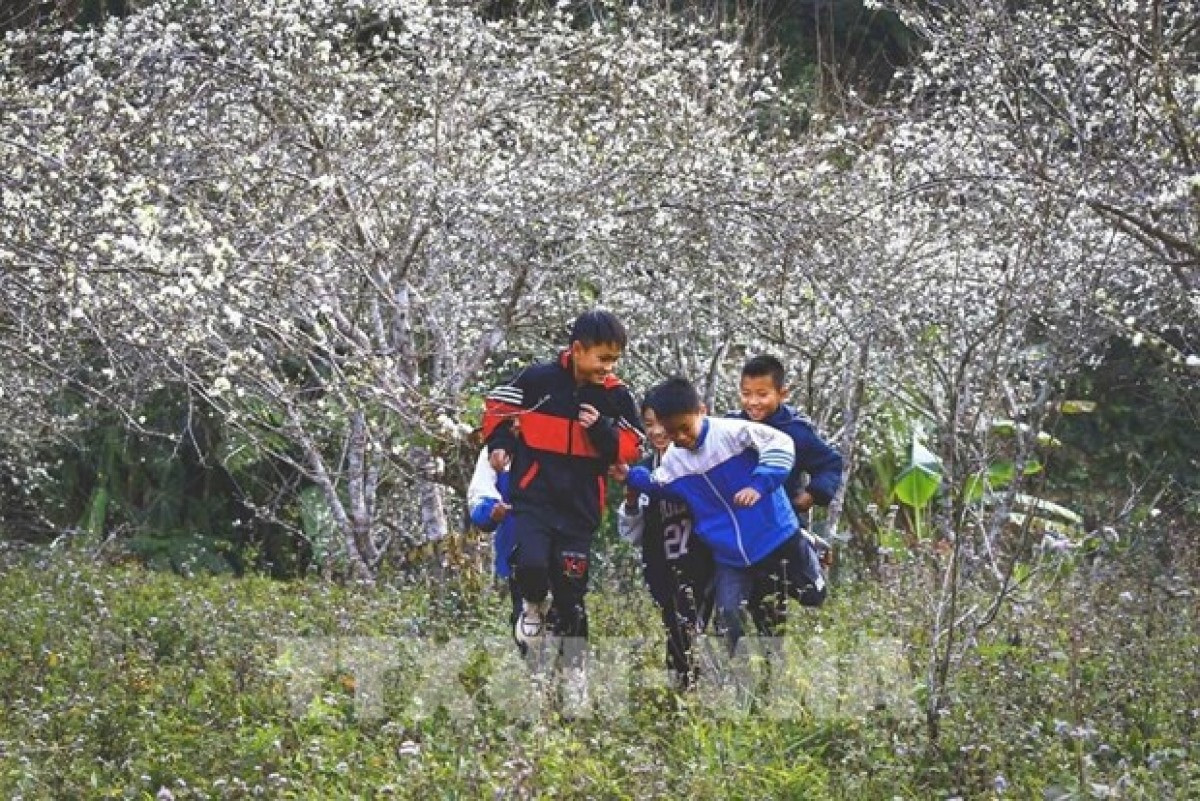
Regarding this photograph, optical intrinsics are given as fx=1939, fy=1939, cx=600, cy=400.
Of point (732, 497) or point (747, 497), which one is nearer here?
point (747, 497)

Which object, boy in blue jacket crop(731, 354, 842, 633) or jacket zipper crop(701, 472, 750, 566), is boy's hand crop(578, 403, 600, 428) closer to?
jacket zipper crop(701, 472, 750, 566)

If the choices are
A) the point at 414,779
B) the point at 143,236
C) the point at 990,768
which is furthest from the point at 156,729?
the point at 990,768

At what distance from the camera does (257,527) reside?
1686 centimetres

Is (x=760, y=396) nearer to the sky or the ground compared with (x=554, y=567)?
nearer to the sky

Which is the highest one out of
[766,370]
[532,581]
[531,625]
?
[766,370]

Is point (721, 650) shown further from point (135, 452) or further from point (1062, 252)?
point (135, 452)

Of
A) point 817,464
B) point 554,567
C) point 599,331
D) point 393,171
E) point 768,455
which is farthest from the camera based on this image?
point 393,171

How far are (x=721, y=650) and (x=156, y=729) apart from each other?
195cm

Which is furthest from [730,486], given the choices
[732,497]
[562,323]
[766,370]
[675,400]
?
[562,323]

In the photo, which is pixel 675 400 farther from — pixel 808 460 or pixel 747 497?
pixel 808 460

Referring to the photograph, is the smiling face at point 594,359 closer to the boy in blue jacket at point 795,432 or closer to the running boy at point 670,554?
the running boy at point 670,554

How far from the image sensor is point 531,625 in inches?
275

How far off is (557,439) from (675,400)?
0.45m

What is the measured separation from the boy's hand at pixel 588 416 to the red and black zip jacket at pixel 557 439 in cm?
5
